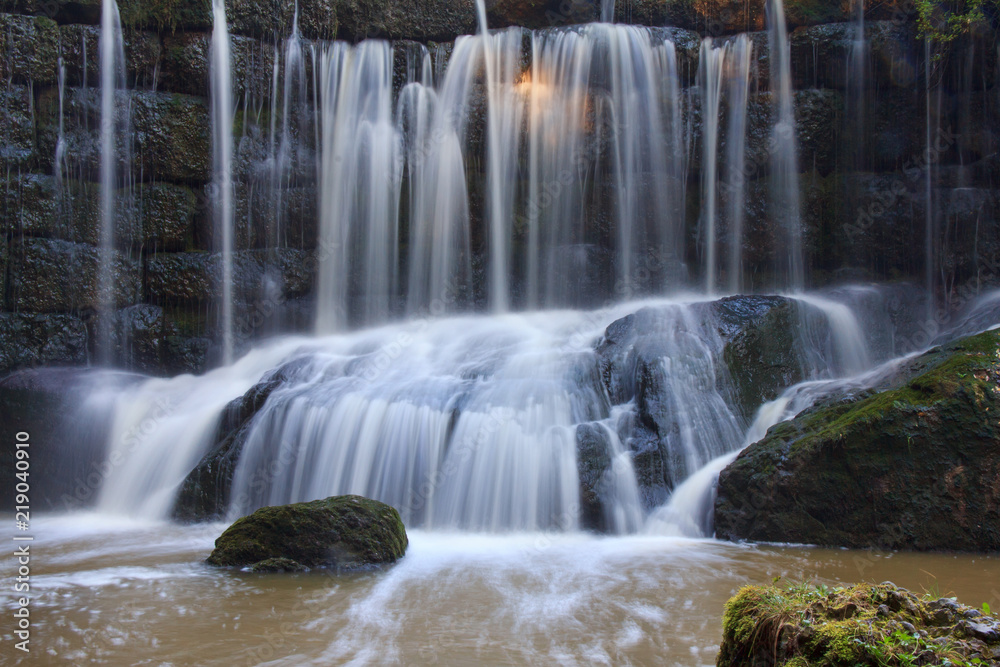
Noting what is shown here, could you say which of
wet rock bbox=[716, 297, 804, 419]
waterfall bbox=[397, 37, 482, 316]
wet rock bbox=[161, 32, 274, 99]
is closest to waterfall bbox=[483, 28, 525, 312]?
waterfall bbox=[397, 37, 482, 316]

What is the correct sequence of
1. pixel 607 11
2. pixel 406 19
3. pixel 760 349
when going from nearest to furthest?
1. pixel 760 349
2. pixel 406 19
3. pixel 607 11

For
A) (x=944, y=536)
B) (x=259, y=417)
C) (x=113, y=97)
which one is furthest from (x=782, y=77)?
(x=113, y=97)

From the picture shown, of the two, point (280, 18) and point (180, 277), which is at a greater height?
point (280, 18)

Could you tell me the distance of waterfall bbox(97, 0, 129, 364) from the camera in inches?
472

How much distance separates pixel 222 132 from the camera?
42.3ft

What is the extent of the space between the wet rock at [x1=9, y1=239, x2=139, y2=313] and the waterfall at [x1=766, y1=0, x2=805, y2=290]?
1136cm

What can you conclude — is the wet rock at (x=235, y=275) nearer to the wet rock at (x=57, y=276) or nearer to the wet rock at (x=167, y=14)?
the wet rock at (x=57, y=276)

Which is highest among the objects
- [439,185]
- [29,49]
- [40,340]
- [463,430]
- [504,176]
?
[29,49]

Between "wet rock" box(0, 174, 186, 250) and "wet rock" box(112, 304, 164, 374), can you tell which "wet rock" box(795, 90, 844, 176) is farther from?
"wet rock" box(112, 304, 164, 374)

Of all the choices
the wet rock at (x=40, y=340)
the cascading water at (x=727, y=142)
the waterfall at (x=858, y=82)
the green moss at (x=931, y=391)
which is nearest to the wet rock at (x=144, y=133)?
the wet rock at (x=40, y=340)

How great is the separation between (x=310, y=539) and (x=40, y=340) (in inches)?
323

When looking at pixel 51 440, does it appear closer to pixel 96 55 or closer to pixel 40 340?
pixel 40 340

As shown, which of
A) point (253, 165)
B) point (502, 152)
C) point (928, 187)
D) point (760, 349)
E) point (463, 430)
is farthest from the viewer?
point (502, 152)

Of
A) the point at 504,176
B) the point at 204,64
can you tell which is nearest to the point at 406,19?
the point at 504,176
